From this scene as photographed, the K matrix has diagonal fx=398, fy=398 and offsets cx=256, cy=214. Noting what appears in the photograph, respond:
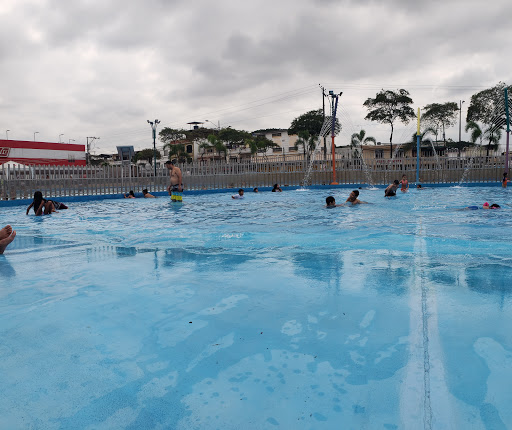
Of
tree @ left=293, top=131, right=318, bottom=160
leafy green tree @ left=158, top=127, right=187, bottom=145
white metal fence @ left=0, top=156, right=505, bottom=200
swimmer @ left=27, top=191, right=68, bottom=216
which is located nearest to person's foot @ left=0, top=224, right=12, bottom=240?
swimmer @ left=27, top=191, right=68, bottom=216

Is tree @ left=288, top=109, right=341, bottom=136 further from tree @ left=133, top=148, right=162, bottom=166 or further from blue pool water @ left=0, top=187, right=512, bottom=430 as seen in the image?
blue pool water @ left=0, top=187, right=512, bottom=430

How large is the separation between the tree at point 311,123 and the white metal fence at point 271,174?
34.7 meters

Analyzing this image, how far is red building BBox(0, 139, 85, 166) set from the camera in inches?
1804

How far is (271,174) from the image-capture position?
26094 millimetres

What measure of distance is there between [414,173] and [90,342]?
26173 mm

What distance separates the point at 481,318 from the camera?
3.38 meters

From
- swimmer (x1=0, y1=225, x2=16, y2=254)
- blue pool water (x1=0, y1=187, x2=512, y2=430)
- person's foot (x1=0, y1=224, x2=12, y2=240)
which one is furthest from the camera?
person's foot (x1=0, y1=224, x2=12, y2=240)

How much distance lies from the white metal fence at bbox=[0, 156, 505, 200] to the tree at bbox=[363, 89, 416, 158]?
2548 cm

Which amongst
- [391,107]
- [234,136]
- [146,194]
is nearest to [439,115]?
[391,107]

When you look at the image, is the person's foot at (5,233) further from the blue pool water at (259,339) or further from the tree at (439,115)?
the tree at (439,115)

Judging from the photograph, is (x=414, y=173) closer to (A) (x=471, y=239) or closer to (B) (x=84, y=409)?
(A) (x=471, y=239)

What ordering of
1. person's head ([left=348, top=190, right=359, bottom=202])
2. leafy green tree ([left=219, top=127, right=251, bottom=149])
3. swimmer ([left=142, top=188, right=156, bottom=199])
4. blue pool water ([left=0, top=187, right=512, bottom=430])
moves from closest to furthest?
1. blue pool water ([left=0, top=187, right=512, bottom=430])
2. person's head ([left=348, top=190, right=359, bottom=202])
3. swimmer ([left=142, top=188, right=156, bottom=199])
4. leafy green tree ([left=219, top=127, right=251, bottom=149])

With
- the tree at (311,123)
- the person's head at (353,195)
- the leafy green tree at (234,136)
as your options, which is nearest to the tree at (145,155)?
the leafy green tree at (234,136)

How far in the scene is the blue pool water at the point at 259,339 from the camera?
7.20 feet
